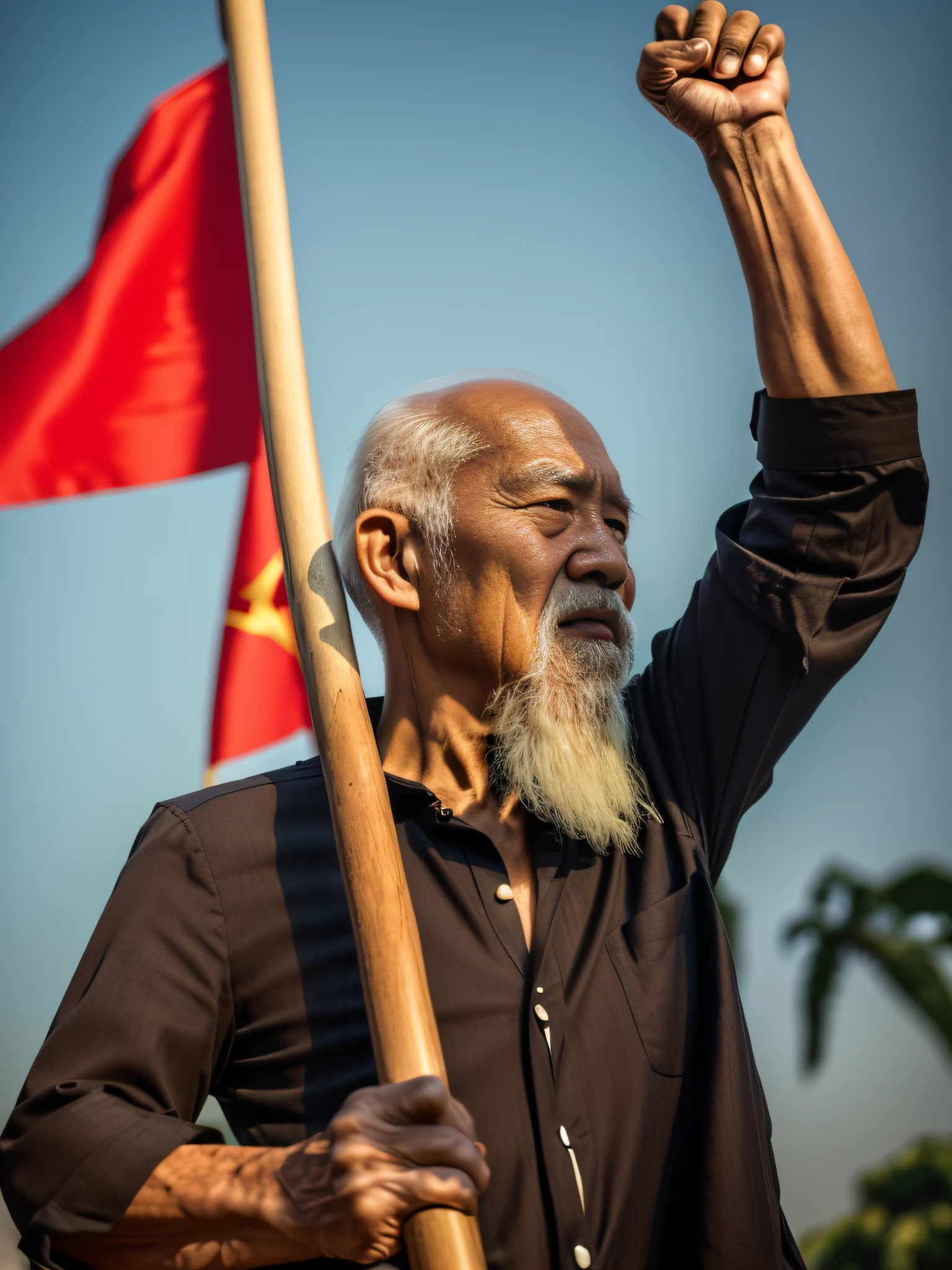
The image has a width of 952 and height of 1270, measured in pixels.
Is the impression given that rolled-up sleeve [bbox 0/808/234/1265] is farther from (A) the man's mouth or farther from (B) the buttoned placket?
(A) the man's mouth

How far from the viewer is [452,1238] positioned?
174 cm

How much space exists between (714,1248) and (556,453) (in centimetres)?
185

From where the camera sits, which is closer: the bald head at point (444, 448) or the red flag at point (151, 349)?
the bald head at point (444, 448)

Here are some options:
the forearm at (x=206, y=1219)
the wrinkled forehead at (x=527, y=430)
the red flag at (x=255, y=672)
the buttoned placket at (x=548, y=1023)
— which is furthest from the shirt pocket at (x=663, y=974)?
the red flag at (x=255, y=672)

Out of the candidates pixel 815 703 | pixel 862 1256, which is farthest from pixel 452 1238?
pixel 862 1256

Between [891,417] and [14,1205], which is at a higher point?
[891,417]

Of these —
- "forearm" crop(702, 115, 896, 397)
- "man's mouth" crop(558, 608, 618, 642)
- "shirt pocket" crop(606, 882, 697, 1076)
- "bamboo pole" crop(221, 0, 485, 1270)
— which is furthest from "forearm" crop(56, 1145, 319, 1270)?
"forearm" crop(702, 115, 896, 397)

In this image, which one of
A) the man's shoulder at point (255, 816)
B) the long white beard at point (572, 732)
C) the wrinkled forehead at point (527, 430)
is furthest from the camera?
the wrinkled forehead at point (527, 430)

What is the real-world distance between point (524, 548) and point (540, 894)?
0.86 meters

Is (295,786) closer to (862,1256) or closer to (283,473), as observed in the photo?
(283,473)

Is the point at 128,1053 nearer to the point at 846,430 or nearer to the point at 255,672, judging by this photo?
the point at 846,430

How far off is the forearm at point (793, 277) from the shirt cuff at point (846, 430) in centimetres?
3

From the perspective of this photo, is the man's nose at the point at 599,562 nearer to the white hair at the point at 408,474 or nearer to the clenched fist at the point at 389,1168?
the white hair at the point at 408,474

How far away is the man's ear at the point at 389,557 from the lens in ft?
9.99
